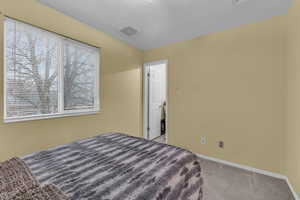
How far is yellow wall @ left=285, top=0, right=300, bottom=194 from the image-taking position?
1416 mm

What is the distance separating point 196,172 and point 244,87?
1695mm

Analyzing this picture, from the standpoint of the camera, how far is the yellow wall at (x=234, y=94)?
6.28 feet

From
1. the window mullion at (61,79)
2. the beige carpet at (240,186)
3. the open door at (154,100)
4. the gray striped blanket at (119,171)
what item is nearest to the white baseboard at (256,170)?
the beige carpet at (240,186)

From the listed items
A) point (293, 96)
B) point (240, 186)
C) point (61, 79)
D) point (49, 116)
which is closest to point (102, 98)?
point (61, 79)

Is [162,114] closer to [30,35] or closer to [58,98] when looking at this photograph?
[58,98]

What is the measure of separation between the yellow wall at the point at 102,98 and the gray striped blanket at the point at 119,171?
0.77 m

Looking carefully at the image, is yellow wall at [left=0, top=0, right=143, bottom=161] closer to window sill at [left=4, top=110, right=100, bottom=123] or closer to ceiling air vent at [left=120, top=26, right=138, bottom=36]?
window sill at [left=4, top=110, right=100, bottom=123]

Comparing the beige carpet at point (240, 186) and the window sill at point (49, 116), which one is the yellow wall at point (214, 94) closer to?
the window sill at point (49, 116)

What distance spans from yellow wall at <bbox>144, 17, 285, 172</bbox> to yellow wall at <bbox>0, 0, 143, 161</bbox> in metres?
1.01

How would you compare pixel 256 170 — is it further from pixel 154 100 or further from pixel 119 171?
pixel 154 100

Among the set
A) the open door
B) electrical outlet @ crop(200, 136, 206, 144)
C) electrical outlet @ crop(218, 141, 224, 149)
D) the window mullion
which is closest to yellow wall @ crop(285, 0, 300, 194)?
electrical outlet @ crop(218, 141, 224, 149)

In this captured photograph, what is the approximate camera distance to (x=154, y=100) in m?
3.73

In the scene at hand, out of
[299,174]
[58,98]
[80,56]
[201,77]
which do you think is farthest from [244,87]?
[58,98]

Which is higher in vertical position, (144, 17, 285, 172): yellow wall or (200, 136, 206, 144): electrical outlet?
(144, 17, 285, 172): yellow wall
